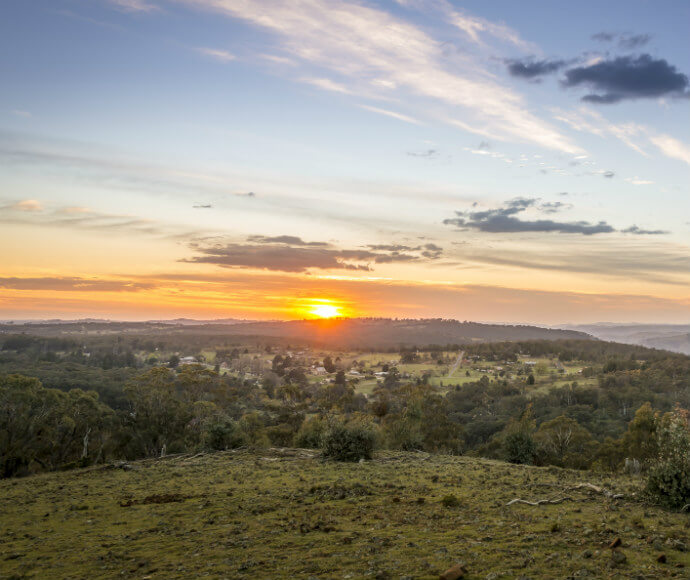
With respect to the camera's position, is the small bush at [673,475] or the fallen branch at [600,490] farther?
the fallen branch at [600,490]

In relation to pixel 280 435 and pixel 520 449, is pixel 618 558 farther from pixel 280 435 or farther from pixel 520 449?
pixel 280 435

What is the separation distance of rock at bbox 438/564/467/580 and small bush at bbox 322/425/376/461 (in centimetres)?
1969

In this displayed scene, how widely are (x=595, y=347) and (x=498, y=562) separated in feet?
674

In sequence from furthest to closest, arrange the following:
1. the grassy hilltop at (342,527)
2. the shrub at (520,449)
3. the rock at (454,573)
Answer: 1. the shrub at (520,449)
2. the grassy hilltop at (342,527)
3. the rock at (454,573)

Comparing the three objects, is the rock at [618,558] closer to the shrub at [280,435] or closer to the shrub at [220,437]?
the shrub at [220,437]

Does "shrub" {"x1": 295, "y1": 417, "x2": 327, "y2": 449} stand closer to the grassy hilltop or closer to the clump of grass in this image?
the grassy hilltop

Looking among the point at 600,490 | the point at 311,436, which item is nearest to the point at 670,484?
the point at 600,490

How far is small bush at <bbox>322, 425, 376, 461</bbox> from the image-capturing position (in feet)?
95.3

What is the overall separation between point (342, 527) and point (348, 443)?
15.3m

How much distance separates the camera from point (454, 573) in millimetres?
9547

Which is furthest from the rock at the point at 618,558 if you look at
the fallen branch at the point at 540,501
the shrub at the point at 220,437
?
the shrub at the point at 220,437

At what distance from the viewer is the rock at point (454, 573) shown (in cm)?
944

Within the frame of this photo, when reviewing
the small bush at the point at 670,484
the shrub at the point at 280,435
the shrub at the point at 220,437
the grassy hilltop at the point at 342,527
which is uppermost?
the small bush at the point at 670,484

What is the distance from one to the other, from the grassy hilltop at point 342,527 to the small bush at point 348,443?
436cm
